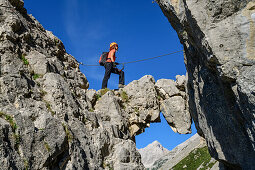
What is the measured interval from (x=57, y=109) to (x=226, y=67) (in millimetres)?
9121

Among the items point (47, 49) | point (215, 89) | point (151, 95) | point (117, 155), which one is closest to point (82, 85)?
point (47, 49)

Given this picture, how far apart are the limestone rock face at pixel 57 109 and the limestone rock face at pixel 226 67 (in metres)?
6.51

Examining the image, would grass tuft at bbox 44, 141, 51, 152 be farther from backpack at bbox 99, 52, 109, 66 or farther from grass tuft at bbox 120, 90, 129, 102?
backpack at bbox 99, 52, 109, 66

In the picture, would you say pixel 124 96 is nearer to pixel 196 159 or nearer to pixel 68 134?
pixel 68 134

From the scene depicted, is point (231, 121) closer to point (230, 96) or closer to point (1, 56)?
point (230, 96)

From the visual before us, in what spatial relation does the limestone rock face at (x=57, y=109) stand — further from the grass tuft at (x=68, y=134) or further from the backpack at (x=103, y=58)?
the backpack at (x=103, y=58)

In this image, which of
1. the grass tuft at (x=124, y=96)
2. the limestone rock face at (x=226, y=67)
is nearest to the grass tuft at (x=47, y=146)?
the limestone rock face at (x=226, y=67)

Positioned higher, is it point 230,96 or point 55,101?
point 55,101

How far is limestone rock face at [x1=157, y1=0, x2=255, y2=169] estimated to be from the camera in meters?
6.71

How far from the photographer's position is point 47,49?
17.6m

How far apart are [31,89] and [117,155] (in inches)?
245

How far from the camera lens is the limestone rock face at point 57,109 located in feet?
32.8

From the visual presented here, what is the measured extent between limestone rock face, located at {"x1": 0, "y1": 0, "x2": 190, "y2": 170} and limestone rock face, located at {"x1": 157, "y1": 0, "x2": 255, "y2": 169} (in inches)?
256

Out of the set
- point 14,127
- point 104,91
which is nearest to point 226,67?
point 14,127
